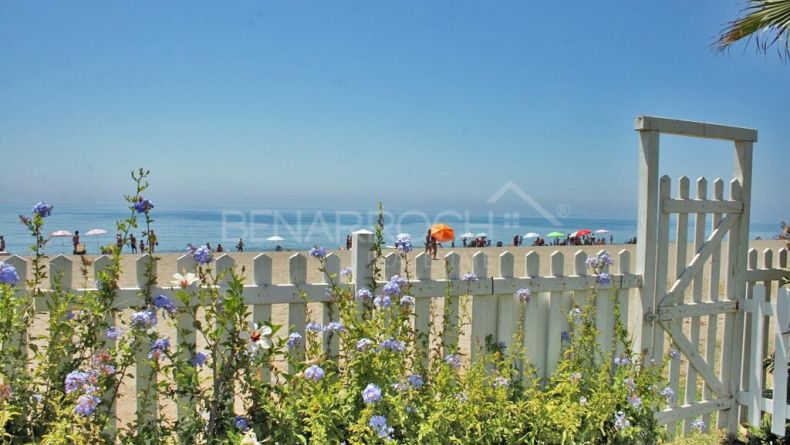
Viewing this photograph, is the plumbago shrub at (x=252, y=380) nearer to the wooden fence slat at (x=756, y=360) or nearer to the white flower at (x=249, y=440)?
the white flower at (x=249, y=440)

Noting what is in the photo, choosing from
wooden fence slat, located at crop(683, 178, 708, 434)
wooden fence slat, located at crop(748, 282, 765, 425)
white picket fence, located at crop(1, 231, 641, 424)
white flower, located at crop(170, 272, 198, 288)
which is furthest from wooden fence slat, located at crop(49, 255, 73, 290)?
wooden fence slat, located at crop(748, 282, 765, 425)

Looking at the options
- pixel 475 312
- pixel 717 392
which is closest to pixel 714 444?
pixel 717 392

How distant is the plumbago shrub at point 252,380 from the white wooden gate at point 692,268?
0.97 m

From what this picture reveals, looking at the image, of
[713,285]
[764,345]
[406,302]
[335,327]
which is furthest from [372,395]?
[764,345]

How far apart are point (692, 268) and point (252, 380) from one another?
11.2 ft

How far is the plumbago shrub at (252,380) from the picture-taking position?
8.19ft

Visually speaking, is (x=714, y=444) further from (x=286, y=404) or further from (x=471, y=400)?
(x=286, y=404)

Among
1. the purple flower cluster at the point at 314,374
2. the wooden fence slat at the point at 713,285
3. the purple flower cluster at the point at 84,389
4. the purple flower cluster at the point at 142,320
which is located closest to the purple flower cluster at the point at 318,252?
the purple flower cluster at the point at 314,374

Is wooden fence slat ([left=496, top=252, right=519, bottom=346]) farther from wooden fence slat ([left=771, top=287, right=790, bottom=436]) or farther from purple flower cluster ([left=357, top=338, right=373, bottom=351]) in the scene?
wooden fence slat ([left=771, top=287, right=790, bottom=436])

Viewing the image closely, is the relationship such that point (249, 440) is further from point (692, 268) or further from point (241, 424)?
point (692, 268)

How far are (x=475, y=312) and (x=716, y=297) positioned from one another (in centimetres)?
226

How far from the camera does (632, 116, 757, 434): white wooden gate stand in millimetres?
4055

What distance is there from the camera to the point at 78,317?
2.64m

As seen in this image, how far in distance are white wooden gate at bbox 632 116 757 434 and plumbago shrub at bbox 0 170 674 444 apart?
966 millimetres
